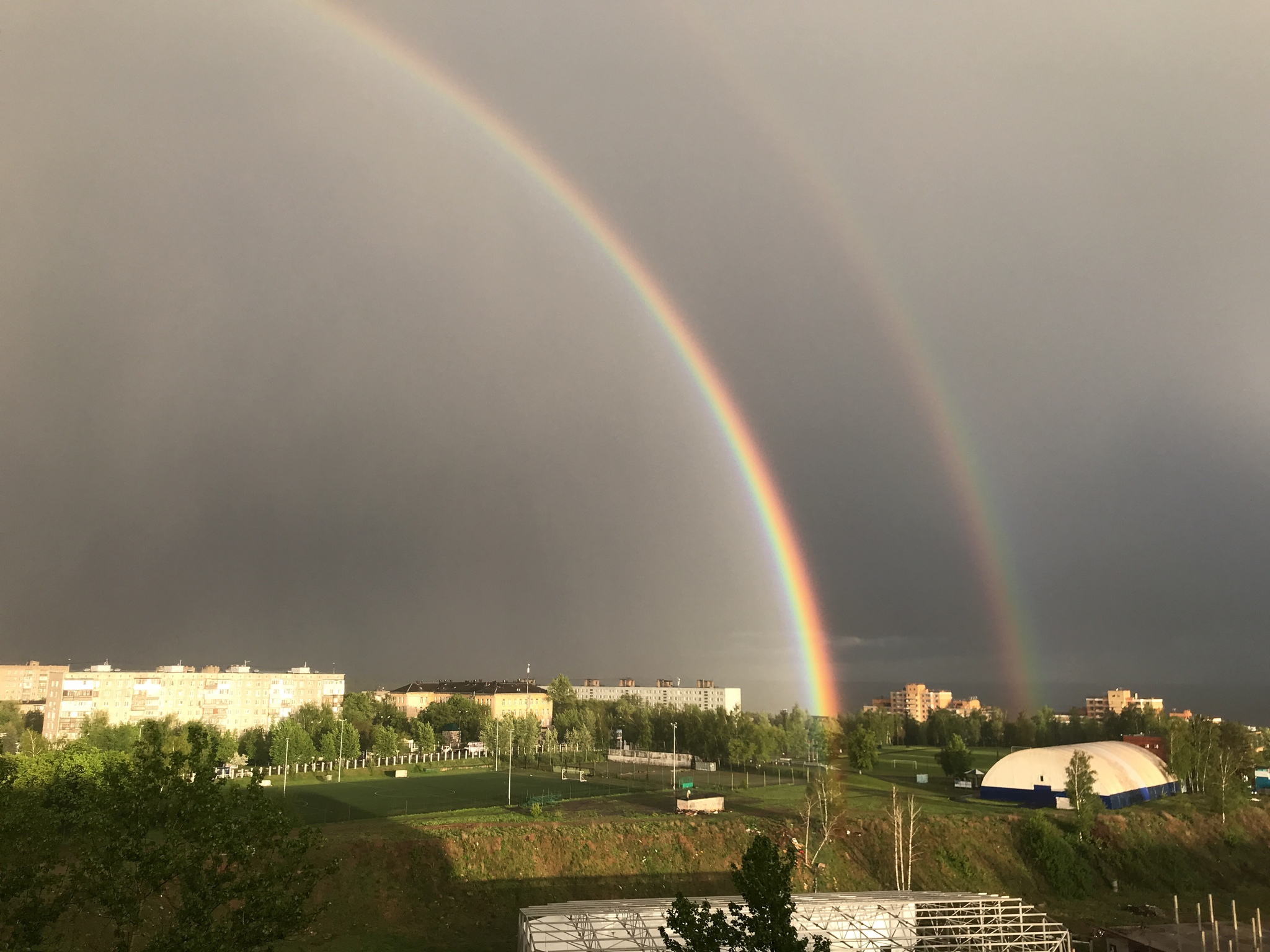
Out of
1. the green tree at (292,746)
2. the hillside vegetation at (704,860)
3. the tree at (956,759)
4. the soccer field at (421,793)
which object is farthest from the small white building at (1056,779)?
the green tree at (292,746)

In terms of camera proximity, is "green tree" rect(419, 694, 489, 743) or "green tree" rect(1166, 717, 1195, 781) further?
"green tree" rect(419, 694, 489, 743)

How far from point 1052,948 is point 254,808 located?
79.0 feet

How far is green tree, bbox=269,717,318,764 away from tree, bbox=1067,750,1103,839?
56146mm

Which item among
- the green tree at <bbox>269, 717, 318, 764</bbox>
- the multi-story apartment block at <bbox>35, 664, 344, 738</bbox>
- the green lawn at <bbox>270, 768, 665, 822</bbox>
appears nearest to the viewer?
the green lawn at <bbox>270, 768, 665, 822</bbox>

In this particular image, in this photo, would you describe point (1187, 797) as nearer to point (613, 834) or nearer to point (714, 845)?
point (714, 845)

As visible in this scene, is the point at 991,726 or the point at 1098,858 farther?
the point at 991,726

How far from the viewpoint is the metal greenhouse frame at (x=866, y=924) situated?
24.5 m

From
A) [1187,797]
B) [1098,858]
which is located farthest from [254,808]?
[1187,797]

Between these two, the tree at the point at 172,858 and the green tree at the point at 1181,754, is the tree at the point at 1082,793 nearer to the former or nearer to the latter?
the green tree at the point at 1181,754

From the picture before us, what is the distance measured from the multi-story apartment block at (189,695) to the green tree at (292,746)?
4169cm

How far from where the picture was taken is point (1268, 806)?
201 feet

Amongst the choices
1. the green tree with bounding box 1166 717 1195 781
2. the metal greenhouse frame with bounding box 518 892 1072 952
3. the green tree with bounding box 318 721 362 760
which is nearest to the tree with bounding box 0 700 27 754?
the green tree with bounding box 318 721 362 760

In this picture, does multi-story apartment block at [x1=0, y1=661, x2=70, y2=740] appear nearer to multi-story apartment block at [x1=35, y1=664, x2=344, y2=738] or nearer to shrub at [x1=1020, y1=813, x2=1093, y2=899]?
multi-story apartment block at [x1=35, y1=664, x2=344, y2=738]

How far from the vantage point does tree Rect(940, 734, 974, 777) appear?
71.7 metres
